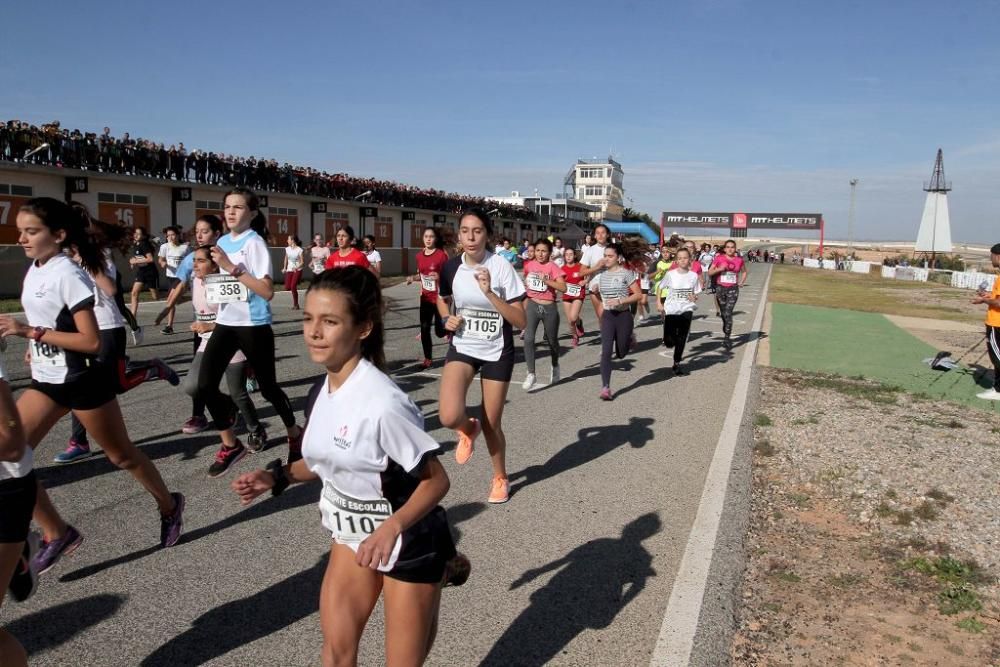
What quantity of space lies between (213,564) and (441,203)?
40172mm

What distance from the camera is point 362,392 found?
227 cm

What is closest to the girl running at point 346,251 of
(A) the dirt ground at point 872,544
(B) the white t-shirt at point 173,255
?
(A) the dirt ground at point 872,544

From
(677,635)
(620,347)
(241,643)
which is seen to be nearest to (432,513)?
(241,643)

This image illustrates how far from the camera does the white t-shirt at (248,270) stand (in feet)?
17.3

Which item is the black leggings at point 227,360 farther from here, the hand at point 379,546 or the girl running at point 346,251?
the girl running at point 346,251

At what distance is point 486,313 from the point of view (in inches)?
201

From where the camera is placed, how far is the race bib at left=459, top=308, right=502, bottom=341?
198 inches

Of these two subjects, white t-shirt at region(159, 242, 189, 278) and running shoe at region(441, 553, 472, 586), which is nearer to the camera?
running shoe at region(441, 553, 472, 586)

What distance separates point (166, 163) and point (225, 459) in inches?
830

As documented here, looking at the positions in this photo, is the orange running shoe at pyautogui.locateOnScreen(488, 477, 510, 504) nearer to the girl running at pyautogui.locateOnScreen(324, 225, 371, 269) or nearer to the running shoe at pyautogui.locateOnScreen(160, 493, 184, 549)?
the running shoe at pyautogui.locateOnScreen(160, 493, 184, 549)

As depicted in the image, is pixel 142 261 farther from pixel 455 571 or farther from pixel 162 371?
pixel 455 571

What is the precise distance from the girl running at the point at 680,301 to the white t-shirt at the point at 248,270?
21.1 ft

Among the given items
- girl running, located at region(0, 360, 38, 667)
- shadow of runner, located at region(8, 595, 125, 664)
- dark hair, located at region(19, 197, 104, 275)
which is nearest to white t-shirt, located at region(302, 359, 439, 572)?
girl running, located at region(0, 360, 38, 667)

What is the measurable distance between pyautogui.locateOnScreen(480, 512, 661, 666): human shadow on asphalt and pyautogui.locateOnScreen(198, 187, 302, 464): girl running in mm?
2263
